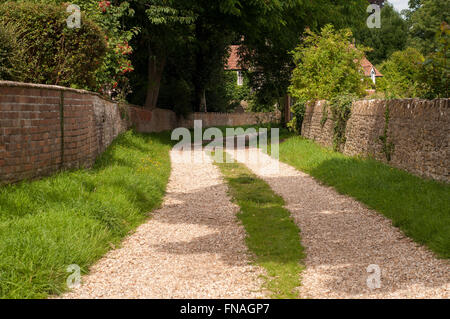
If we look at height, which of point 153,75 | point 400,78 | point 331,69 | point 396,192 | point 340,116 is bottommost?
point 396,192

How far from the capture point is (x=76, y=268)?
16.7 ft

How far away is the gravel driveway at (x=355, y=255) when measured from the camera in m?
4.71

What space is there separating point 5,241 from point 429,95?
888 centimetres

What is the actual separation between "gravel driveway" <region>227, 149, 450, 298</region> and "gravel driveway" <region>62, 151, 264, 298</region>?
79 cm

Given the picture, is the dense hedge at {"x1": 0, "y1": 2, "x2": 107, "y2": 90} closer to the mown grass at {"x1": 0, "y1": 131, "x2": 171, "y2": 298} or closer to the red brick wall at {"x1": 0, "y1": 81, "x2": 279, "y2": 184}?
the red brick wall at {"x1": 0, "y1": 81, "x2": 279, "y2": 184}

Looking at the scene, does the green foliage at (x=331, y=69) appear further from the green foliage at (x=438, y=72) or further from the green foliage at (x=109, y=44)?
the green foliage at (x=438, y=72)

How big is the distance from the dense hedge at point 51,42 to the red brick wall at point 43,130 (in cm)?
79

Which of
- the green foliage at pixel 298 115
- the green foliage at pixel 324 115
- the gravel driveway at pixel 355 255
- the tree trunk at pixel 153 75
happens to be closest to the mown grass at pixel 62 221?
the gravel driveway at pixel 355 255

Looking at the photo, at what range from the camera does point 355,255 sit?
19.5ft

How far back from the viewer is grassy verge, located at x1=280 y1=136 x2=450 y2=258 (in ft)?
21.4

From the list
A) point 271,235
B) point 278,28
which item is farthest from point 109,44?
point 271,235

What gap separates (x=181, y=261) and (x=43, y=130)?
Result: 12.4 ft

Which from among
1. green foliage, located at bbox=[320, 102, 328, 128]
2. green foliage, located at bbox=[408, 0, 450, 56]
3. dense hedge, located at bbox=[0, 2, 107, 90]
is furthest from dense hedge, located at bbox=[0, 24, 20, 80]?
green foliage, located at bbox=[408, 0, 450, 56]

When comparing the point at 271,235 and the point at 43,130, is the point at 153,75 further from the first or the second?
the point at 271,235
